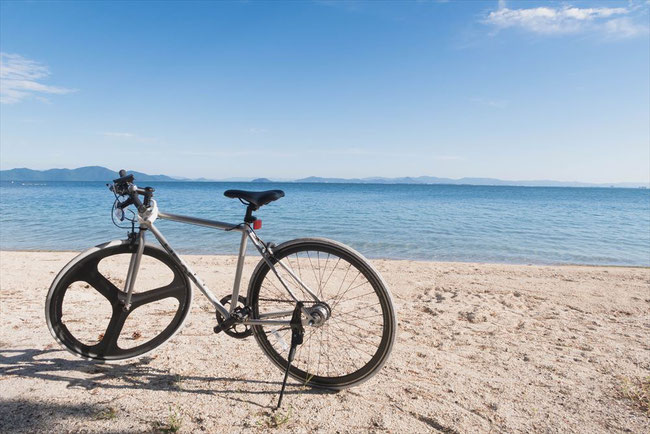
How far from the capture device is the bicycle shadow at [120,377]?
2.65 m

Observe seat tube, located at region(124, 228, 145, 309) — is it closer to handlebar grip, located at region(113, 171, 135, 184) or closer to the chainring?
handlebar grip, located at region(113, 171, 135, 184)

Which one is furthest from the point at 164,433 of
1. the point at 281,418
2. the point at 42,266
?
the point at 42,266

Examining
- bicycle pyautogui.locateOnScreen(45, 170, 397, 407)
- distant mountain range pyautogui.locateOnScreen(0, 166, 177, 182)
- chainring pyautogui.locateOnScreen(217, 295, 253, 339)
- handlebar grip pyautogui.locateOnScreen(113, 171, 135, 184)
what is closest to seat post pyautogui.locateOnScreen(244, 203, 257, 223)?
bicycle pyautogui.locateOnScreen(45, 170, 397, 407)

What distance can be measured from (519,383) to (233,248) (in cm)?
978

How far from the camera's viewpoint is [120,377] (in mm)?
2787

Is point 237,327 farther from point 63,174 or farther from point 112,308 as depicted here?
point 63,174

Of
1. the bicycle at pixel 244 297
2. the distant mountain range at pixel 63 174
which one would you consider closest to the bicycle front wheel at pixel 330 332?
the bicycle at pixel 244 297

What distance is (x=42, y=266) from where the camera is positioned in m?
7.35

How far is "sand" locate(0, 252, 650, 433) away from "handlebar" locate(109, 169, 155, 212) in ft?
4.36

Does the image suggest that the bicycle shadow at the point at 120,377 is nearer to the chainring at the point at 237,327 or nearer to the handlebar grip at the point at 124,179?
the chainring at the point at 237,327

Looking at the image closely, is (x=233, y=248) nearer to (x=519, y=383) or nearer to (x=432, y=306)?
(x=432, y=306)

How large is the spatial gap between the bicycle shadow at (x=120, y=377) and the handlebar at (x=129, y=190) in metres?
1.30

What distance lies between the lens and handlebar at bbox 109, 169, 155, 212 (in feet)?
9.06

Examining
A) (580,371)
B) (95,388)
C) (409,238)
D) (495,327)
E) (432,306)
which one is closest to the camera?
(95,388)
